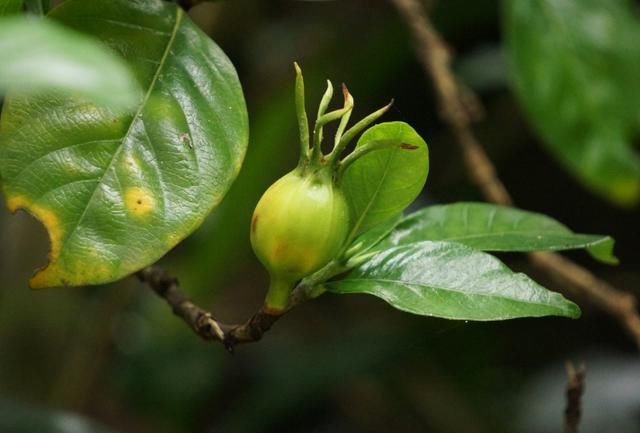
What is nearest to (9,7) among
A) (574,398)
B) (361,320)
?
(574,398)

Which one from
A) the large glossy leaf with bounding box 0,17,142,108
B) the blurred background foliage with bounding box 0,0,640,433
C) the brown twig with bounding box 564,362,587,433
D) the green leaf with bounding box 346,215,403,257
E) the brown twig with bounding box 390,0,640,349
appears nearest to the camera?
the large glossy leaf with bounding box 0,17,142,108

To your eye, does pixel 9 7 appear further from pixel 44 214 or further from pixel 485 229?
pixel 485 229

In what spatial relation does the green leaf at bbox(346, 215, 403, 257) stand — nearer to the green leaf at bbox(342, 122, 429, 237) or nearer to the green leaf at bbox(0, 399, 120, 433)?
the green leaf at bbox(342, 122, 429, 237)

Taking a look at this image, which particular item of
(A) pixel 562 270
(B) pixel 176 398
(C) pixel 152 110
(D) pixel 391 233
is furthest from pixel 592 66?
(B) pixel 176 398

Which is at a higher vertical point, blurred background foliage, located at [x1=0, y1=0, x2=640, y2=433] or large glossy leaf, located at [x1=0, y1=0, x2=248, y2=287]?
large glossy leaf, located at [x1=0, y1=0, x2=248, y2=287]

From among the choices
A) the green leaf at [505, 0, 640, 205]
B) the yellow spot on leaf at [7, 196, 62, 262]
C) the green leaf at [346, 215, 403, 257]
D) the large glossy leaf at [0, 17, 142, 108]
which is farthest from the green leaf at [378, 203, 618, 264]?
the green leaf at [505, 0, 640, 205]
